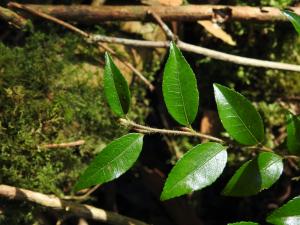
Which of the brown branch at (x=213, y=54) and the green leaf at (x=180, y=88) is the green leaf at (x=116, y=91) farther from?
the brown branch at (x=213, y=54)

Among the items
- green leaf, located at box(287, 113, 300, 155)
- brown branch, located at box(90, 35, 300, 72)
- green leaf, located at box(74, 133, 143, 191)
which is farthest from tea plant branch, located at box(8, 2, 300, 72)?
green leaf, located at box(74, 133, 143, 191)

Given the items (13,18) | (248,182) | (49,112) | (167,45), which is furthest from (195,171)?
(13,18)

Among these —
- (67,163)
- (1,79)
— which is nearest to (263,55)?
(67,163)

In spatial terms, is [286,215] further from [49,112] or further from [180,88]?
[49,112]

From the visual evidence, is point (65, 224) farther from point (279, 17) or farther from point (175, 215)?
point (279, 17)

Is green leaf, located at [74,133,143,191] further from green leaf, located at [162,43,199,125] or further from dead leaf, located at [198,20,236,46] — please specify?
dead leaf, located at [198,20,236,46]
